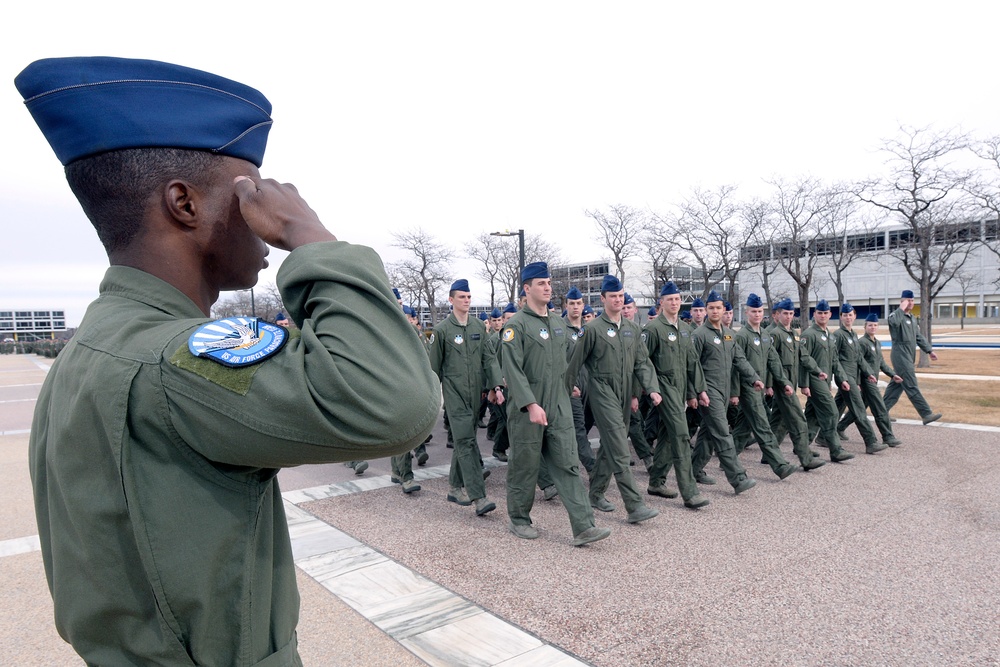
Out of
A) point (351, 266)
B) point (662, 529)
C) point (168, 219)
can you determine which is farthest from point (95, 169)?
point (662, 529)

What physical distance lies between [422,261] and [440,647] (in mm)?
39101

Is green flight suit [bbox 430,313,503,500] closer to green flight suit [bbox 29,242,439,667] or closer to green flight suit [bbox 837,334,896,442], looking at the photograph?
green flight suit [bbox 29,242,439,667]

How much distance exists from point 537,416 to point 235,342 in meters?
4.63

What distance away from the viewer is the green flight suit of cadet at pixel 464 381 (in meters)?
6.50

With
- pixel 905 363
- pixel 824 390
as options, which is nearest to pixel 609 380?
pixel 824 390

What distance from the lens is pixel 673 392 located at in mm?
6938

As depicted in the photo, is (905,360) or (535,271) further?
(905,360)

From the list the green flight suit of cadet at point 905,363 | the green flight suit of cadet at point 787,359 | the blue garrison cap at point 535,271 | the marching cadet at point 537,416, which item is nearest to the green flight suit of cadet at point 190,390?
the marching cadet at point 537,416

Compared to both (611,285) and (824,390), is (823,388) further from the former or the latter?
(611,285)

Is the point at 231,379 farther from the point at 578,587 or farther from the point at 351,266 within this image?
the point at 578,587

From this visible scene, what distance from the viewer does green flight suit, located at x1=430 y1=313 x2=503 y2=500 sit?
6.57 m

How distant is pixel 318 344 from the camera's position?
0.87m

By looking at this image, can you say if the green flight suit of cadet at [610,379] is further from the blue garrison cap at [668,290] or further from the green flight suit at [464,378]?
the green flight suit at [464,378]

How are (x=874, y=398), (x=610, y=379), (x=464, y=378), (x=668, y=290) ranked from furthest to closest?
(x=874, y=398) < (x=668, y=290) < (x=464, y=378) < (x=610, y=379)
